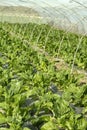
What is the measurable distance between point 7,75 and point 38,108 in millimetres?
2338

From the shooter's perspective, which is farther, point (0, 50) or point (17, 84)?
point (0, 50)

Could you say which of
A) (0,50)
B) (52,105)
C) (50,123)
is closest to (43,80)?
(52,105)

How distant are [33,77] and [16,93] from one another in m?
1.71

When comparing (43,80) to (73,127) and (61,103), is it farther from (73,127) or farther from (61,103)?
(73,127)

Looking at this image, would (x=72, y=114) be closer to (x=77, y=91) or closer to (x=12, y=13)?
(x=77, y=91)

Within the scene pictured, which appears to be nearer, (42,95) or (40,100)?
(40,100)

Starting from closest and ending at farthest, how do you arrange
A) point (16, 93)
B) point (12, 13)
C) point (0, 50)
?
point (16, 93) → point (0, 50) → point (12, 13)

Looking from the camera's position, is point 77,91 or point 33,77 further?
point 33,77

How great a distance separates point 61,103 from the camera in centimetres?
657

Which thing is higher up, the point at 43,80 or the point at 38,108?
the point at 38,108

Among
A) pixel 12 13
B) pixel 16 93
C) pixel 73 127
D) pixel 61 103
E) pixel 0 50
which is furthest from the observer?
pixel 12 13

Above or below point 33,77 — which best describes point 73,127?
above

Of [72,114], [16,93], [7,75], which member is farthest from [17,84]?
[72,114]

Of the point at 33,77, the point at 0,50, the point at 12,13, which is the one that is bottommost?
the point at 12,13
